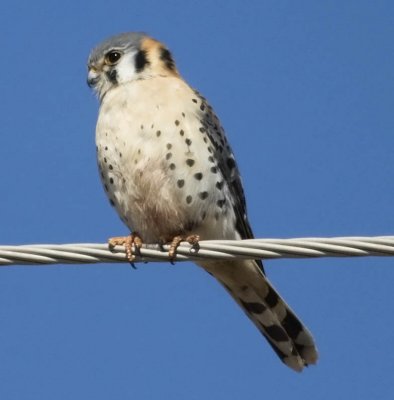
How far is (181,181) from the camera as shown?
6.13 meters

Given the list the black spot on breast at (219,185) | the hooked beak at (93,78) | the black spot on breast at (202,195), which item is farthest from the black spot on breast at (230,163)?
the hooked beak at (93,78)

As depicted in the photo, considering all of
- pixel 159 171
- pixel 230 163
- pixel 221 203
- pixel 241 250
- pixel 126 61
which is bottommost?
pixel 241 250

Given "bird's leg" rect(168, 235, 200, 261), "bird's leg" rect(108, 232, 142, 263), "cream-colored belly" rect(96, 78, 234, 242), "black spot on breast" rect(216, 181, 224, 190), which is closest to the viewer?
"bird's leg" rect(168, 235, 200, 261)

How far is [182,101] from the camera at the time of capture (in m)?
6.42

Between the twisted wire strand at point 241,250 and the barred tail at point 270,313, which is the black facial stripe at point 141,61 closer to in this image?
the barred tail at point 270,313

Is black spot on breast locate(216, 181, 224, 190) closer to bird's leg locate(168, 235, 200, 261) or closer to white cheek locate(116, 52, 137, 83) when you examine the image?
bird's leg locate(168, 235, 200, 261)

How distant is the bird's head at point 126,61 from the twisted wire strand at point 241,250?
2372 mm

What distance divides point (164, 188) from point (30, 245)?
1.80m

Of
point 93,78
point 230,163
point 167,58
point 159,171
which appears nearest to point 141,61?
point 167,58

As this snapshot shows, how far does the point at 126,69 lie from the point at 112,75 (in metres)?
0.10

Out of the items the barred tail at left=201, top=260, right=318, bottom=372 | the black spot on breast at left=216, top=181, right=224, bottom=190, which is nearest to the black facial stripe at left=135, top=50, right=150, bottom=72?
the black spot on breast at left=216, top=181, right=224, bottom=190

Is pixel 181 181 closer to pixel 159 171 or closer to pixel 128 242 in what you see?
pixel 159 171

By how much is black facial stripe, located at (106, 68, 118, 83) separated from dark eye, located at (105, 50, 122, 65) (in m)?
0.10

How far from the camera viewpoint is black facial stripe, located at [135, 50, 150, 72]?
696 centimetres
